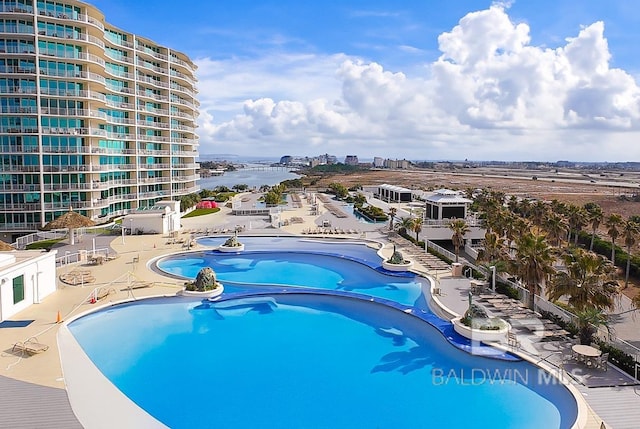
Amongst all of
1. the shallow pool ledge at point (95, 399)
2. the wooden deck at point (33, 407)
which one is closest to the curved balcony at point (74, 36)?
the shallow pool ledge at point (95, 399)

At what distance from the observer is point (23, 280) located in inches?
880

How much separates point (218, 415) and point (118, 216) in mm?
45557

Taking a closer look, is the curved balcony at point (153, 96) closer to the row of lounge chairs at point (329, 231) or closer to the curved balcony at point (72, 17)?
the curved balcony at point (72, 17)

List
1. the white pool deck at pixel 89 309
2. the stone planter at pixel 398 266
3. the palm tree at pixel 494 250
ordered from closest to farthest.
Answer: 1. the white pool deck at pixel 89 309
2. the palm tree at pixel 494 250
3. the stone planter at pixel 398 266

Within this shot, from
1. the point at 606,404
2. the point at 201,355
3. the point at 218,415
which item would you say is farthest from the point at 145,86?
the point at 606,404

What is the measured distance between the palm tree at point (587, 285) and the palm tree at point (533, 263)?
2040mm

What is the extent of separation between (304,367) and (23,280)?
1451 centimetres

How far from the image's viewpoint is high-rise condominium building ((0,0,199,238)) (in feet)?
152

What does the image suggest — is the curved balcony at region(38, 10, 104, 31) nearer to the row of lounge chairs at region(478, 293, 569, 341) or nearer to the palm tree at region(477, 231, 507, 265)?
the palm tree at region(477, 231, 507, 265)

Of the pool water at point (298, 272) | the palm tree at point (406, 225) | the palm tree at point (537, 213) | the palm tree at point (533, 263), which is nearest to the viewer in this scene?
the palm tree at point (533, 263)

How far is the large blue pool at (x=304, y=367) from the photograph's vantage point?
14594 millimetres

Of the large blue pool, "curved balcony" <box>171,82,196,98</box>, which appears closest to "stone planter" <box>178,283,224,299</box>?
the large blue pool

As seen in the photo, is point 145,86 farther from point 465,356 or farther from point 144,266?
point 465,356

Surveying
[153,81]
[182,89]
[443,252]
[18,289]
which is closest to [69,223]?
[18,289]
